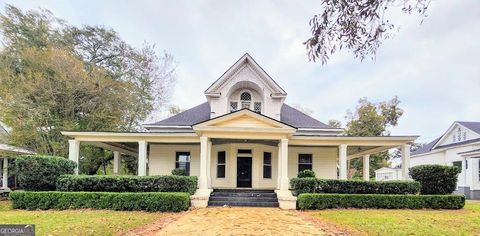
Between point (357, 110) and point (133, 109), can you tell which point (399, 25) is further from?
point (357, 110)

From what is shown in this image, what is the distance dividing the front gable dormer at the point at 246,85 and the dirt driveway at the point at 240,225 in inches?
318

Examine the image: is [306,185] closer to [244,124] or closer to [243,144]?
[244,124]

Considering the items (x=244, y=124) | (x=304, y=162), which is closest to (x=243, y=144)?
(x=244, y=124)

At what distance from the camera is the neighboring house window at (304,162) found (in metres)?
20.6

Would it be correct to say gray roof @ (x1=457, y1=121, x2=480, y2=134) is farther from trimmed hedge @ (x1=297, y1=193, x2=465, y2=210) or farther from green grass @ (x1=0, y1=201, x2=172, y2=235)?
green grass @ (x1=0, y1=201, x2=172, y2=235)

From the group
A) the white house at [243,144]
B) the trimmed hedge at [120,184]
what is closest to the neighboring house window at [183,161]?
the white house at [243,144]

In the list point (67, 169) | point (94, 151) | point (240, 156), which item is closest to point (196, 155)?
point (240, 156)

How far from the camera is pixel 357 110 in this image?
40.8m

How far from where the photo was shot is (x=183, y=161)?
2031 cm

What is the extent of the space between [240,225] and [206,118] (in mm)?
11448

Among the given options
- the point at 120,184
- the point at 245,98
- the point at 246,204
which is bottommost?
the point at 246,204

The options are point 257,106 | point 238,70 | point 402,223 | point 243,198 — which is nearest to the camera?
point 402,223

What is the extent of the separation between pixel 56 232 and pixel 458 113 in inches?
1596

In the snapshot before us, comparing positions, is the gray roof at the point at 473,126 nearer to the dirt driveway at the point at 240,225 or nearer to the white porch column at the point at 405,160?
the white porch column at the point at 405,160
